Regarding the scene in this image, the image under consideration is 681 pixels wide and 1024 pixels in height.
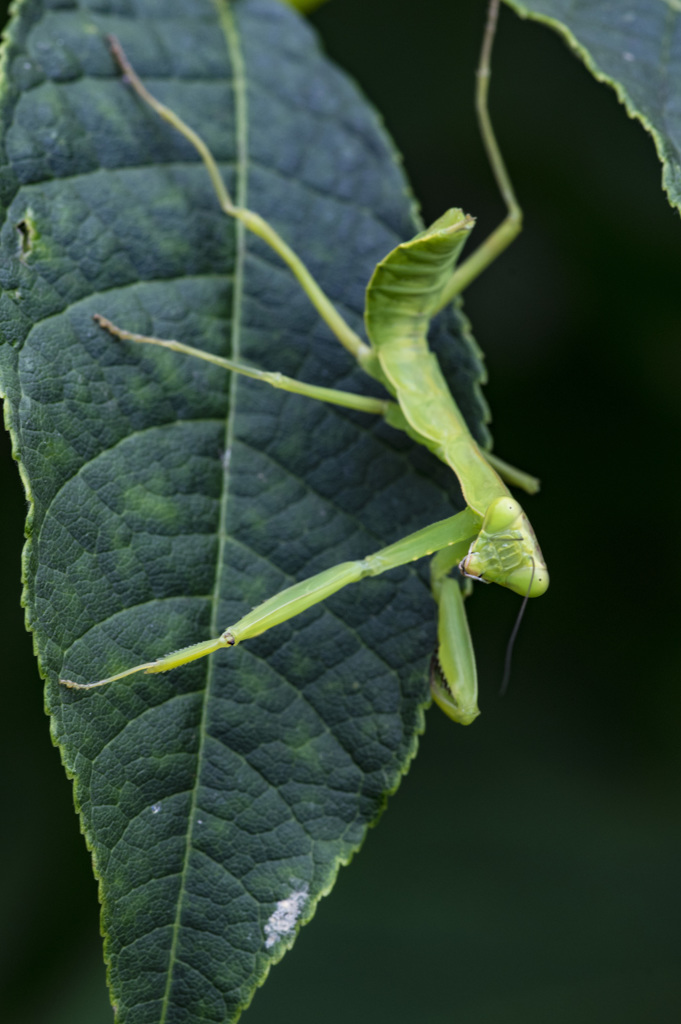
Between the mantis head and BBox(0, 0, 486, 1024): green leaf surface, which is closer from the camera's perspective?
BBox(0, 0, 486, 1024): green leaf surface

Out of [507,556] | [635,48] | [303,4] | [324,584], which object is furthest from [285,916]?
[303,4]

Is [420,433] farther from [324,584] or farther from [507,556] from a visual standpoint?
[324,584]

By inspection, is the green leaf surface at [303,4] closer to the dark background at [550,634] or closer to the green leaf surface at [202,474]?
the green leaf surface at [202,474]

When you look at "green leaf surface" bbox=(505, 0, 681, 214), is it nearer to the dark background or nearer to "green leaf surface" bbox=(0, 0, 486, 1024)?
"green leaf surface" bbox=(0, 0, 486, 1024)

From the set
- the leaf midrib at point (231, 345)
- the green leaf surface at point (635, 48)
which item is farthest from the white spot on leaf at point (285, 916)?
the green leaf surface at point (635, 48)

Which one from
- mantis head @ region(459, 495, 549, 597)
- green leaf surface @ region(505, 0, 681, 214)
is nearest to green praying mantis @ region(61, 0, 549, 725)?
mantis head @ region(459, 495, 549, 597)

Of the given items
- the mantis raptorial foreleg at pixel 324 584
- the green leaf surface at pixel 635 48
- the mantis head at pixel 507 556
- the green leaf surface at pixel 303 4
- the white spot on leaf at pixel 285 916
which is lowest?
the white spot on leaf at pixel 285 916

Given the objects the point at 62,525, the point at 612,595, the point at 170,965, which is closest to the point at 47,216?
the point at 62,525

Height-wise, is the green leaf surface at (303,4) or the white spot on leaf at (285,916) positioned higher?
the green leaf surface at (303,4)
